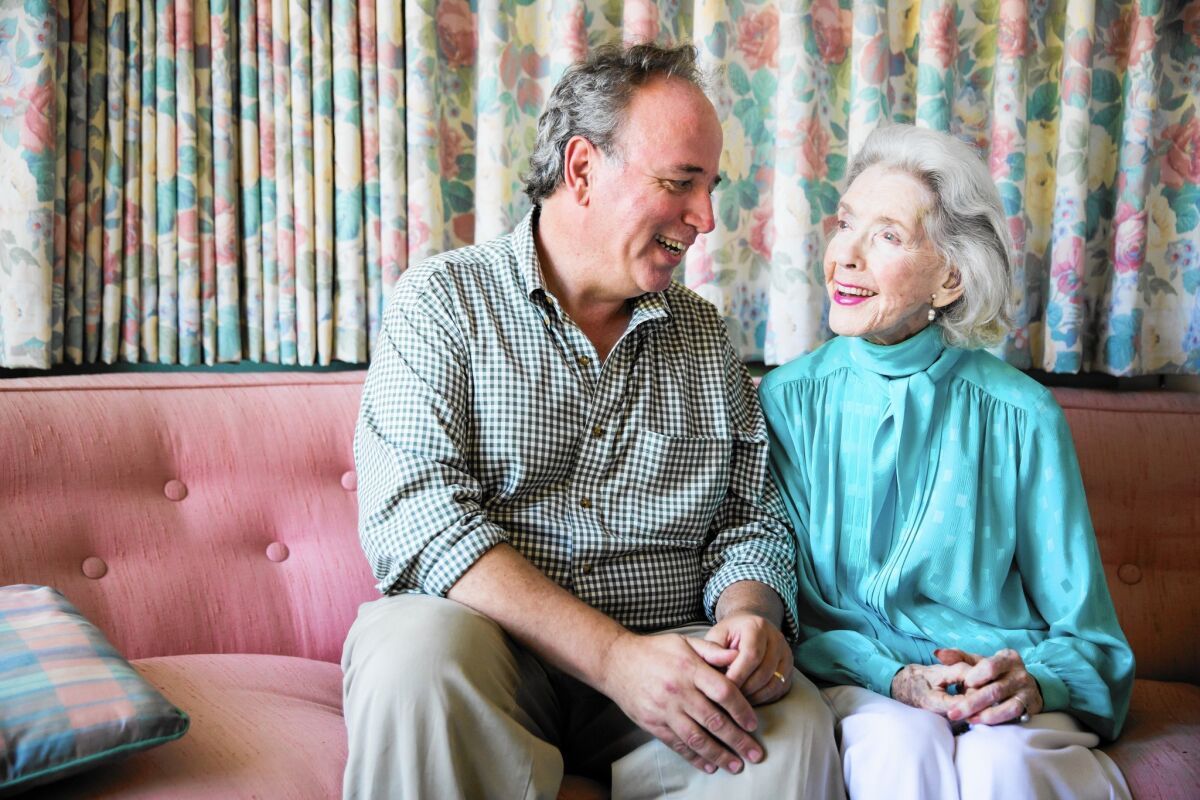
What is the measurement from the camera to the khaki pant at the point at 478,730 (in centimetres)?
120

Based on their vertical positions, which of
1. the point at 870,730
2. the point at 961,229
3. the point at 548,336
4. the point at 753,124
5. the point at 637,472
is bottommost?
the point at 870,730

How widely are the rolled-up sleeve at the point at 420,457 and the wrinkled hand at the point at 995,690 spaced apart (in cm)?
65

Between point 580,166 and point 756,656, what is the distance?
798mm

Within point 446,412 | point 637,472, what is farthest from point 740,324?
point 446,412

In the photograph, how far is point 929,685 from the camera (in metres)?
1.41

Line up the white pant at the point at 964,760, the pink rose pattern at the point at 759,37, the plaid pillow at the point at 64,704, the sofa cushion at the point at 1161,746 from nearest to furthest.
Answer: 1. the plaid pillow at the point at 64,704
2. the white pant at the point at 964,760
3. the sofa cushion at the point at 1161,746
4. the pink rose pattern at the point at 759,37

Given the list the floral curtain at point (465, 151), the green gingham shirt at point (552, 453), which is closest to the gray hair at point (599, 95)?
the green gingham shirt at point (552, 453)

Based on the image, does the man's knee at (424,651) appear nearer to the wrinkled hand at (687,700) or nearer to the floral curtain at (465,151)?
the wrinkled hand at (687,700)

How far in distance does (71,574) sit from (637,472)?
3.00 ft

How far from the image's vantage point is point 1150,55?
2121 millimetres

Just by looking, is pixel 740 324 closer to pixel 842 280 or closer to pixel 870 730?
pixel 842 280

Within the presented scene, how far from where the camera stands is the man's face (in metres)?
1.57

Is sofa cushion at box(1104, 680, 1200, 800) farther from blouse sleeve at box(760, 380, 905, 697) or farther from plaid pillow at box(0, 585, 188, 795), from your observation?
plaid pillow at box(0, 585, 188, 795)

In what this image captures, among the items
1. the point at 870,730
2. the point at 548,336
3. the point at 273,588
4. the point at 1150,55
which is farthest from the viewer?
the point at 1150,55
